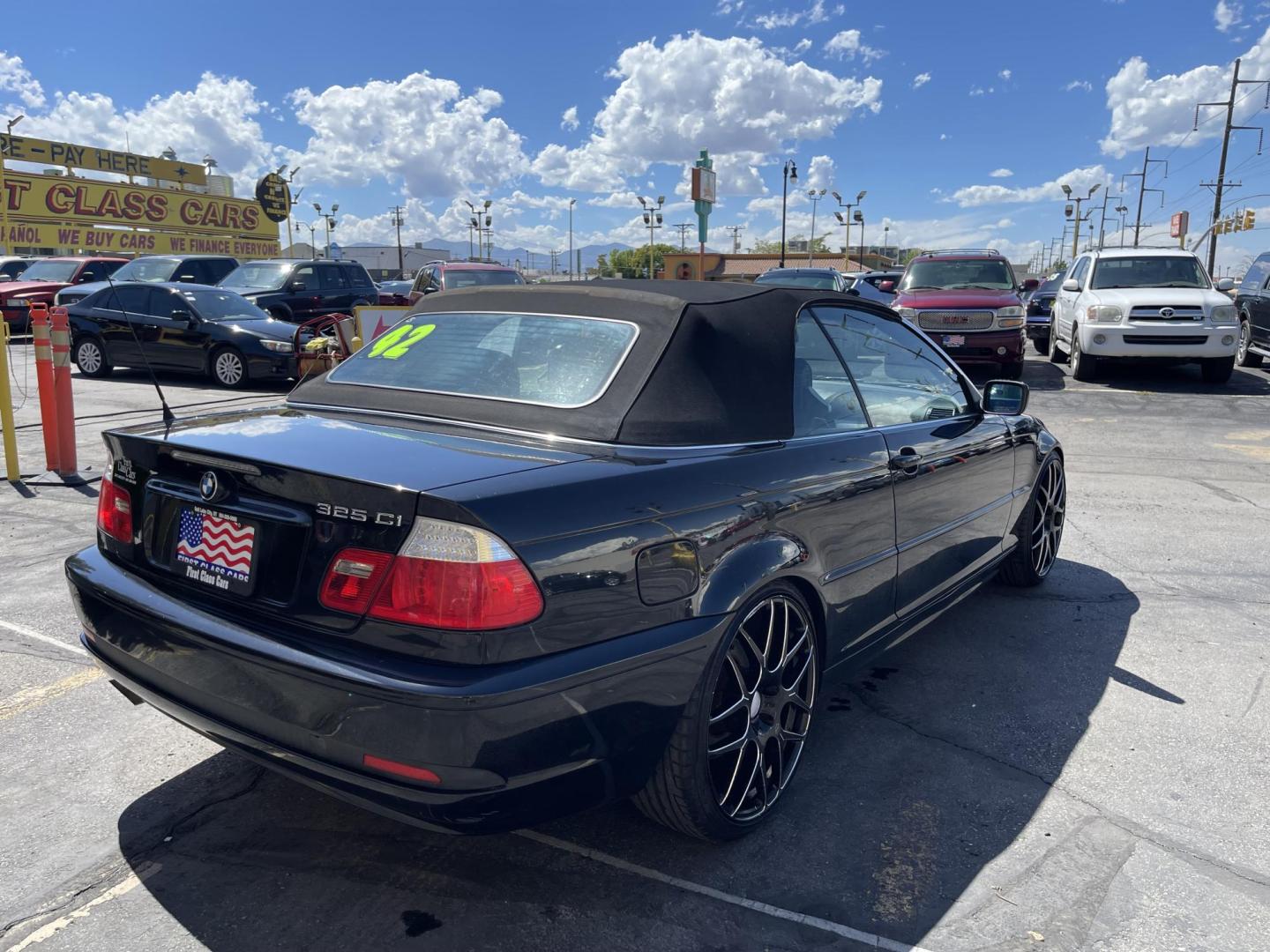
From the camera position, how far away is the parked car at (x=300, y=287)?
16750mm

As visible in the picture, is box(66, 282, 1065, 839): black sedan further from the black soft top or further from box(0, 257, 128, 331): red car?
box(0, 257, 128, 331): red car

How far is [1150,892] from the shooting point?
2576mm

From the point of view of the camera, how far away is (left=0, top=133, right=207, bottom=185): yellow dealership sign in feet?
137

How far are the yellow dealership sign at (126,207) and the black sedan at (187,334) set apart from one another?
29076 mm

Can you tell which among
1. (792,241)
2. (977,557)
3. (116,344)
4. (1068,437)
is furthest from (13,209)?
(792,241)

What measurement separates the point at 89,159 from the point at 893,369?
50.5 meters

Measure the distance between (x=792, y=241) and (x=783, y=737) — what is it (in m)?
138

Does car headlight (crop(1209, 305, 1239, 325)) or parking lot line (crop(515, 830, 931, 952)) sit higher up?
car headlight (crop(1209, 305, 1239, 325))

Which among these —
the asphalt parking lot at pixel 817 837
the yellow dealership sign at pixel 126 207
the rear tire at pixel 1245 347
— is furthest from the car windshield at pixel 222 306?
the yellow dealership sign at pixel 126 207

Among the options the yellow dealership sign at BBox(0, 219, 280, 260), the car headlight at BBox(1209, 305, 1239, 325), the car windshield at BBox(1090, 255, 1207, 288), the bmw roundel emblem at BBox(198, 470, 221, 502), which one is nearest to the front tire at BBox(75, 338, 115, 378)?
the bmw roundel emblem at BBox(198, 470, 221, 502)

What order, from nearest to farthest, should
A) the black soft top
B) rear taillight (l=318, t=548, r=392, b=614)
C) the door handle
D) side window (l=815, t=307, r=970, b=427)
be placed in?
rear taillight (l=318, t=548, r=392, b=614) → the black soft top → the door handle → side window (l=815, t=307, r=970, b=427)

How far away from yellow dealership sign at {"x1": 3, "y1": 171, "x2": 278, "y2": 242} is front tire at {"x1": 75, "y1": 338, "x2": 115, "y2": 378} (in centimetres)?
2881

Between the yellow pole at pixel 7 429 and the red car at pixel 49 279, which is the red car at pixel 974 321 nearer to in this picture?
the yellow pole at pixel 7 429

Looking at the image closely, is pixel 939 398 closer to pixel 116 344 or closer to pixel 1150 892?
pixel 1150 892
